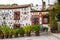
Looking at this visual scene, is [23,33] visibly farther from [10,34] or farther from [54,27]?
[54,27]

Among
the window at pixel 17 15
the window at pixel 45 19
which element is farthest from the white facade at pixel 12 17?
the window at pixel 45 19

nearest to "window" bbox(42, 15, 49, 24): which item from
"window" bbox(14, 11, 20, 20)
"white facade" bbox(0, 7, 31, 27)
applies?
"white facade" bbox(0, 7, 31, 27)

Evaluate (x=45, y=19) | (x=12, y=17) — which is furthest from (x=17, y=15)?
(x=45, y=19)

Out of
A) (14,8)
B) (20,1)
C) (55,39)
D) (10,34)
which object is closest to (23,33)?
(10,34)

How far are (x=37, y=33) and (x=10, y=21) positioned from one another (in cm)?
521

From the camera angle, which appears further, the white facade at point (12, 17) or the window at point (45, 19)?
the window at point (45, 19)

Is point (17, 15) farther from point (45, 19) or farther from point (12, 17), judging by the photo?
point (45, 19)

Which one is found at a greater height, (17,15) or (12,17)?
(17,15)

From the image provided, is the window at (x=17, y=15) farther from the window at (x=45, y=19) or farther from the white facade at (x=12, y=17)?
the window at (x=45, y=19)

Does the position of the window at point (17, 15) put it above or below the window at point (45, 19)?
above

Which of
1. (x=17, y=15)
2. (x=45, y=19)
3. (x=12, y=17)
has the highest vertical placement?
(x=17, y=15)

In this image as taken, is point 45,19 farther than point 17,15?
Yes

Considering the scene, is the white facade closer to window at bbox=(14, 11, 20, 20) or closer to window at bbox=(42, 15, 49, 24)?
window at bbox=(14, 11, 20, 20)

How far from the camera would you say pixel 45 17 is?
26.6 metres
